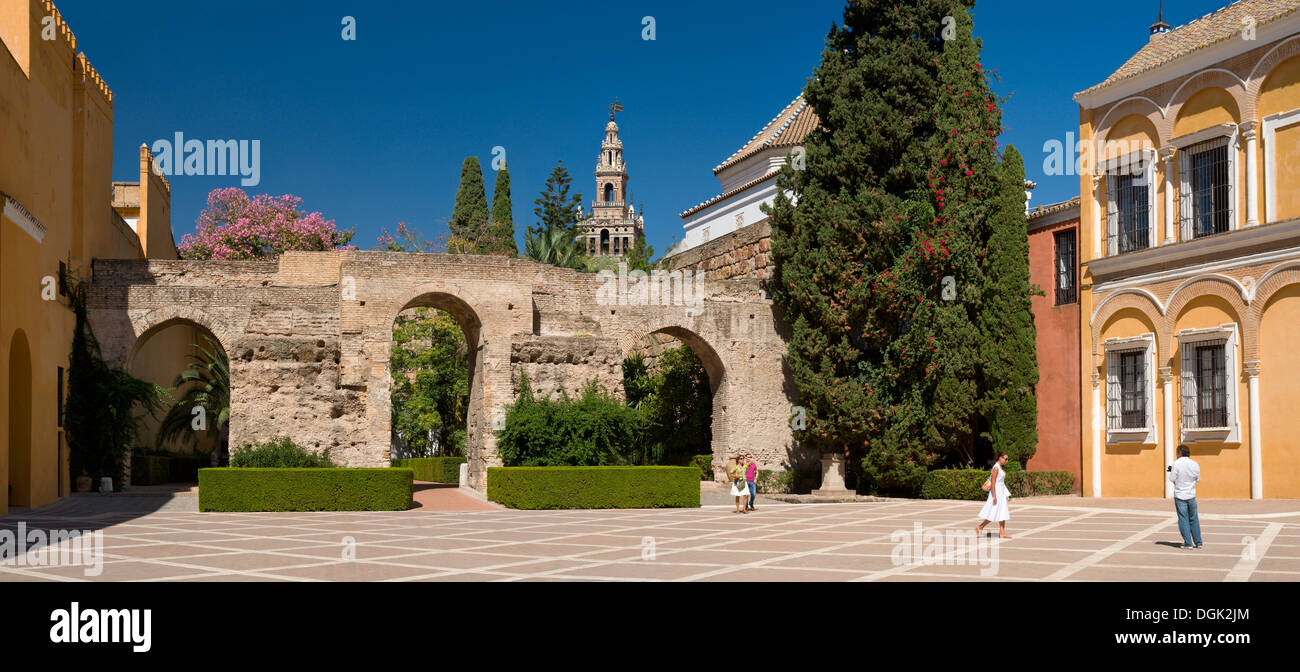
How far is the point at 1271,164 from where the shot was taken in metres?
19.9

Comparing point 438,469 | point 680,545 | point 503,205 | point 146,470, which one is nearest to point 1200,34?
point 680,545

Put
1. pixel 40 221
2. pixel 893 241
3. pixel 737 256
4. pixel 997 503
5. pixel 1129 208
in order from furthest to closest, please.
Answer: pixel 737 256 < pixel 893 241 < pixel 1129 208 < pixel 40 221 < pixel 997 503

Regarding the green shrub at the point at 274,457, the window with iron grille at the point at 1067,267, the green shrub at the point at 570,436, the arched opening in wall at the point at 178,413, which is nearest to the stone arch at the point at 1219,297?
the window with iron grille at the point at 1067,267

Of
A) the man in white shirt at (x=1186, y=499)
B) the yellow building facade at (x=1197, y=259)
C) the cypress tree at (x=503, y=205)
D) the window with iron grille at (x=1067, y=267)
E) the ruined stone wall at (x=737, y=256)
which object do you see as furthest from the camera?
the cypress tree at (x=503, y=205)

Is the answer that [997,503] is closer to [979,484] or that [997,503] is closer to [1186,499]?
[1186,499]

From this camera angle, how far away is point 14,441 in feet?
63.1

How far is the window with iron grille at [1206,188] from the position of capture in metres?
21.0

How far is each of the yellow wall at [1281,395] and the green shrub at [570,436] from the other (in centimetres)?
1207

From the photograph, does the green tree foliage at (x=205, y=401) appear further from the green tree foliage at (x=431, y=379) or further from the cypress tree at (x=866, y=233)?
the cypress tree at (x=866, y=233)

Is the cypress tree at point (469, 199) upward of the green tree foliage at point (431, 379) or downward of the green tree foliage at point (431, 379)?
upward

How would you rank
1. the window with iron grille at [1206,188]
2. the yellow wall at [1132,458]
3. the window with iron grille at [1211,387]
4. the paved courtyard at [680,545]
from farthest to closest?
the yellow wall at [1132,458] < the window with iron grille at [1206,188] < the window with iron grille at [1211,387] < the paved courtyard at [680,545]

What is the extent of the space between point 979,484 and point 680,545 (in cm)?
1164
